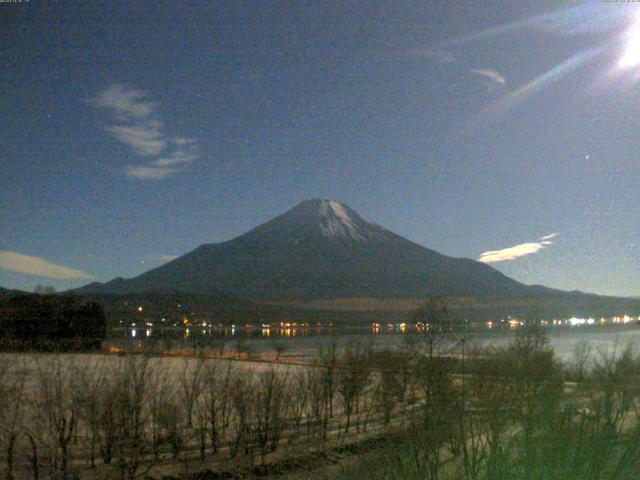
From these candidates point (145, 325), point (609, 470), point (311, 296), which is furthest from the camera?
point (311, 296)

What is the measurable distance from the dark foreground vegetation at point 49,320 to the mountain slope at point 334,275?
93.8 m

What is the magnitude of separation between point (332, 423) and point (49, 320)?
3651 cm

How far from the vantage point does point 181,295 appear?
12488cm

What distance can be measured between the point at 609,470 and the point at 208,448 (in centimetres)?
1189

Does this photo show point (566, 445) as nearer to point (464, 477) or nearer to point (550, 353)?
point (464, 477)

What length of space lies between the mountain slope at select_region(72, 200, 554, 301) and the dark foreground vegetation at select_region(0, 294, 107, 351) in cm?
9381

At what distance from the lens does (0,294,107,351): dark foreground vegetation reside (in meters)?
47.7

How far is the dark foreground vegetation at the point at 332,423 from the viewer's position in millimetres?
5125

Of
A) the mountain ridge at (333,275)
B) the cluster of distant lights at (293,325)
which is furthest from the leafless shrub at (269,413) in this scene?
the mountain ridge at (333,275)

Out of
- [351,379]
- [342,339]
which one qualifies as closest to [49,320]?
[342,339]

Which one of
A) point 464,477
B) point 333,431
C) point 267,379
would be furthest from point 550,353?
point 464,477

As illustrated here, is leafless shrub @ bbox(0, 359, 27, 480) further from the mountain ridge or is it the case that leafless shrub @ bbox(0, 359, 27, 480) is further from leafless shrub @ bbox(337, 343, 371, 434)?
the mountain ridge

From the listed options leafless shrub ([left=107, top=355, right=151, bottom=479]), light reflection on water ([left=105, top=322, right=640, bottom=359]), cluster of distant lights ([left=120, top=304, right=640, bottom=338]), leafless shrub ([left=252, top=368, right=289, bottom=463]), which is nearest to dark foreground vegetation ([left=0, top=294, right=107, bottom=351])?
light reflection on water ([left=105, top=322, right=640, bottom=359])

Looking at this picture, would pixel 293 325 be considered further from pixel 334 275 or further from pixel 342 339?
pixel 342 339
